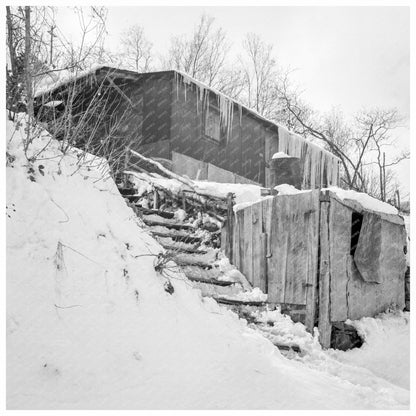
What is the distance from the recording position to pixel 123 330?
3.45 metres

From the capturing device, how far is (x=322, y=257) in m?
5.15

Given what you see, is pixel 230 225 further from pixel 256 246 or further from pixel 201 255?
pixel 256 246

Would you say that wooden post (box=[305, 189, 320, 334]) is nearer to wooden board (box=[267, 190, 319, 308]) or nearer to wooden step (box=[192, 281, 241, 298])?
wooden board (box=[267, 190, 319, 308])

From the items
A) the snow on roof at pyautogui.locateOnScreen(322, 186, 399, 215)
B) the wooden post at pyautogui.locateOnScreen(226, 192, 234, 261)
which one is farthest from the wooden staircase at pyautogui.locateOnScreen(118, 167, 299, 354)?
the snow on roof at pyautogui.locateOnScreen(322, 186, 399, 215)

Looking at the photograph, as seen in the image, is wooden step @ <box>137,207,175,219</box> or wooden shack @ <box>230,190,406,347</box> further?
wooden step @ <box>137,207,175,219</box>

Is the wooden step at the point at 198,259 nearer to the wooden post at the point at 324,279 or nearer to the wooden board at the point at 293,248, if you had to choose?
the wooden board at the point at 293,248

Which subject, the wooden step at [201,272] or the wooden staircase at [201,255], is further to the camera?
the wooden step at [201,272]

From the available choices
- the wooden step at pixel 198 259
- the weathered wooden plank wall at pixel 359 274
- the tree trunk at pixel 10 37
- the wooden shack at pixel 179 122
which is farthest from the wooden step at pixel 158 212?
the wooden shack at pixel 179 122

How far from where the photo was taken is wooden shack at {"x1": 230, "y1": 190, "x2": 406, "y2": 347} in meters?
5.14

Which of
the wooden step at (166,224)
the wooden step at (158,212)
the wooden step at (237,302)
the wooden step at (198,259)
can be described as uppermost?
the wooden step at (158,212)

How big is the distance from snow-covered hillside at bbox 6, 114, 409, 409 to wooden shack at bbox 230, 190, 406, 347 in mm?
524

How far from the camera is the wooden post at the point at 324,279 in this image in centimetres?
495

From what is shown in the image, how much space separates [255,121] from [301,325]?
37.3 ft

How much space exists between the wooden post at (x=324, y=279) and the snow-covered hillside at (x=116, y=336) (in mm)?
201
